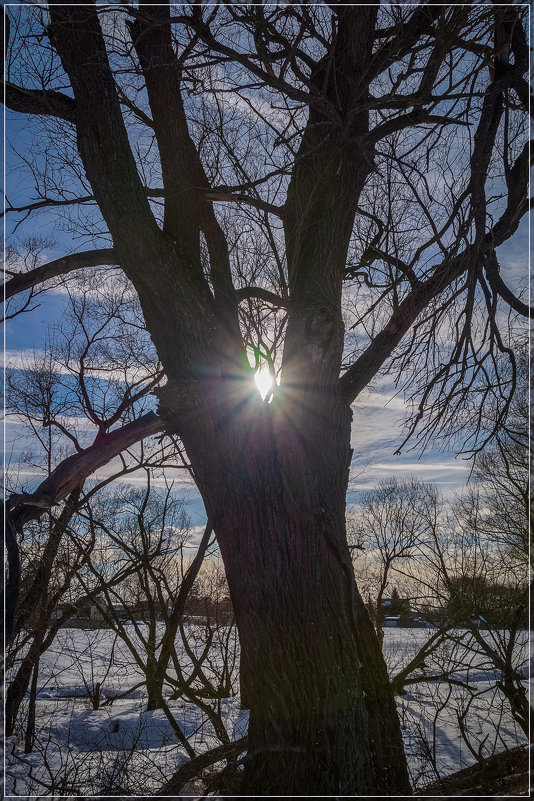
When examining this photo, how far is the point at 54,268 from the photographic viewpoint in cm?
327

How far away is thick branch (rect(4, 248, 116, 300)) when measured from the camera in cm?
317

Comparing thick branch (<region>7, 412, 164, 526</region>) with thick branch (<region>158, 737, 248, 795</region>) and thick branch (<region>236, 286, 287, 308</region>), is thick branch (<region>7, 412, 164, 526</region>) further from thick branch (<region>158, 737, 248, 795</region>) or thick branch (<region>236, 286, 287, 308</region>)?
thick branch (<region>158, 737, 248, 795</region>)

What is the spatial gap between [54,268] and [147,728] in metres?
10.2

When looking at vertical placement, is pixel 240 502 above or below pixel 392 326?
below

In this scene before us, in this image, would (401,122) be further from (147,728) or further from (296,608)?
(147,728)

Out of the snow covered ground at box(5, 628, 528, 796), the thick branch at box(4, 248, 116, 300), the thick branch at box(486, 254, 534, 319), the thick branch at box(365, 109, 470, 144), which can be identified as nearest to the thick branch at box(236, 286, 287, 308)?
the thick branch at box(4, 248, 116, 300)

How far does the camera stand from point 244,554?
8.81 ft

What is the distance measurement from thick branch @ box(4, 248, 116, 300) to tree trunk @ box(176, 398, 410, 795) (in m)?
1.42

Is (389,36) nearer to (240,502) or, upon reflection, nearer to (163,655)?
(240,502)

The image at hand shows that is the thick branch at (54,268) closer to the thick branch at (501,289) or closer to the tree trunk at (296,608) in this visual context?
the tree trunk at (296,608)

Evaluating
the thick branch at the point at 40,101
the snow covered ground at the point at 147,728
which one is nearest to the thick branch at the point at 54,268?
the thick branch at the point at 40,101

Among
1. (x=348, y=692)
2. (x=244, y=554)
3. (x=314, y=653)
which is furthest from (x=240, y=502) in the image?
(x=348, y=692)

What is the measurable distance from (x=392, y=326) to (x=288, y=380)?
3.49 feet

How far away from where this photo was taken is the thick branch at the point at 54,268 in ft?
10.4
